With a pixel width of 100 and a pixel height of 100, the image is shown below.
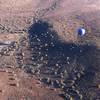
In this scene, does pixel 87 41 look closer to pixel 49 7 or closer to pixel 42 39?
pixel 42 39

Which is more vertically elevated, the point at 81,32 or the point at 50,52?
the point at 81,32

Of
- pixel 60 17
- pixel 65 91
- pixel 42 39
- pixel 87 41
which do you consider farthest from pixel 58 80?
pixel 60 17

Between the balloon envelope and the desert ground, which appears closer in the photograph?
the desert ground

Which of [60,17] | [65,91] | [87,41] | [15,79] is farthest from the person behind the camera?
[60,17]

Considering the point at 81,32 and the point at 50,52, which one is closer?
the point at 50,52

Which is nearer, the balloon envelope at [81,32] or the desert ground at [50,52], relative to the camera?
the desert ground at [50,52]

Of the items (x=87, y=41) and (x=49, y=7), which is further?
(x=49, y=7)

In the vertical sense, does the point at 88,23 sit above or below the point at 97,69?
above

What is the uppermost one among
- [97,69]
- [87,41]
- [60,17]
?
[60,17]
